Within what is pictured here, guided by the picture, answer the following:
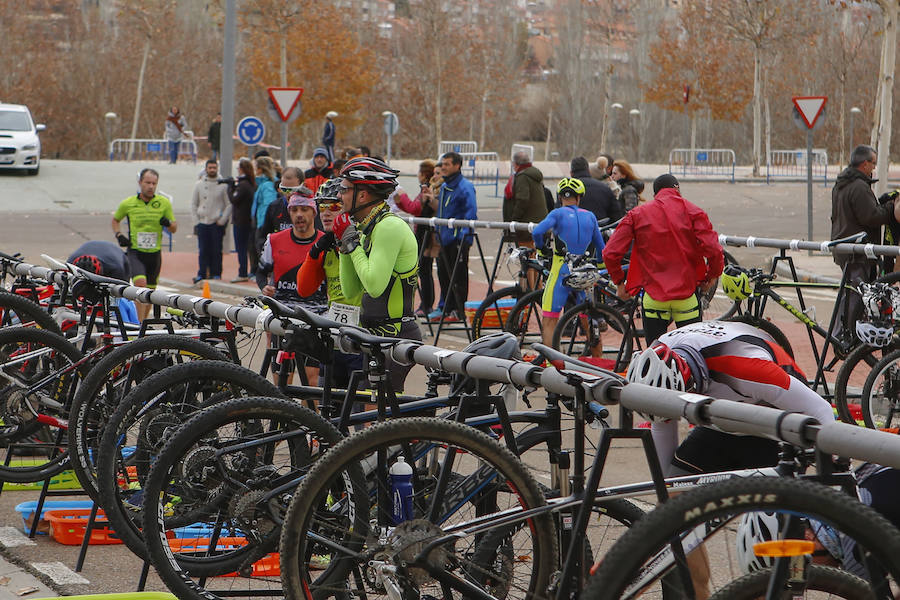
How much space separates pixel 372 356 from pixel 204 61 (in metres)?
57.8

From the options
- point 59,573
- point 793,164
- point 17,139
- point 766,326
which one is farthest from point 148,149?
point 59,573

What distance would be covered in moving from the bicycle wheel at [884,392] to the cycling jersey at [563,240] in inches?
138

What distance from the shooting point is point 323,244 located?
7.06 m

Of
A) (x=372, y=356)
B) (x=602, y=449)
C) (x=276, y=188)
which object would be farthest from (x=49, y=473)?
(x=276, y=188)

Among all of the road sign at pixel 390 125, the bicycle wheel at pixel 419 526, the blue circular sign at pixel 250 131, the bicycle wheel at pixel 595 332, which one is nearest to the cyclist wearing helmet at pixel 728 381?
the bicycle wheel at pixel 419 526

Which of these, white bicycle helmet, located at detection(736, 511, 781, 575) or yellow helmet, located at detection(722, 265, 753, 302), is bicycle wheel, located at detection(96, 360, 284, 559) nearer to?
white bicycle helmet, located at detection(736, 511, 781, 575)

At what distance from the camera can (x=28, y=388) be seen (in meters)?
6.38

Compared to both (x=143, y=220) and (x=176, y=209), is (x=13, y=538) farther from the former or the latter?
(x=176, y=209)

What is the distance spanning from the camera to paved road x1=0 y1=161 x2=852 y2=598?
21.6 meters

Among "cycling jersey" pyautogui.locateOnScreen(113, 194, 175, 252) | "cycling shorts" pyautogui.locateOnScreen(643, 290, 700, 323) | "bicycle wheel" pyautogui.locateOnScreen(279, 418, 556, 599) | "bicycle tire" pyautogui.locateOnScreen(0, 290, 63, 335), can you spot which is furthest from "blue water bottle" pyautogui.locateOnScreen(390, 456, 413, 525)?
"cycling jersey" pyautogui.locateOnScreen(113, 194, 175, 252)

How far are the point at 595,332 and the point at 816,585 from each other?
8071 millimetres

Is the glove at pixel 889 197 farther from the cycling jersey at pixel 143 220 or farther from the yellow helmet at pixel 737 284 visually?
the cycling jersey at pixel 143 220

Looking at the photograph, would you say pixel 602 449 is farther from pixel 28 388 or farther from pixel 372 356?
pixel 28 388

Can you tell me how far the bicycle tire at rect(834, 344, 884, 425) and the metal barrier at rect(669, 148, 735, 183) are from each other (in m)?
35.6
